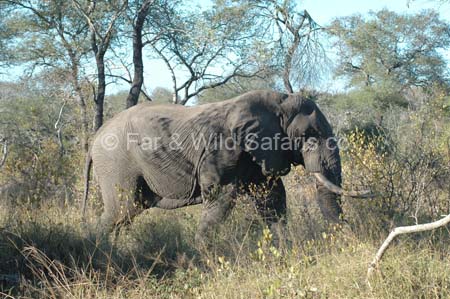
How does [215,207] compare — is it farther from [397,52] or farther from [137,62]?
[397,52]

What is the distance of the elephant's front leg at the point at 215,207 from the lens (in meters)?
6.25

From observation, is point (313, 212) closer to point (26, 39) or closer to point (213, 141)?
point (213, 141)

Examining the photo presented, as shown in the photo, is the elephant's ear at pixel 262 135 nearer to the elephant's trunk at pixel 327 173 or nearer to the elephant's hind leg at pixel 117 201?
the elephant's trunk at pixel 327 173

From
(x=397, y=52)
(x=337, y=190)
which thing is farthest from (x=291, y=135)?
(x=397, y=52)

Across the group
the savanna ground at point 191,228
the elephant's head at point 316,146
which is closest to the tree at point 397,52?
the savanna ground at point 191,228

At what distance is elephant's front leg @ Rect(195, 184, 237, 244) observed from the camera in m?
6.25

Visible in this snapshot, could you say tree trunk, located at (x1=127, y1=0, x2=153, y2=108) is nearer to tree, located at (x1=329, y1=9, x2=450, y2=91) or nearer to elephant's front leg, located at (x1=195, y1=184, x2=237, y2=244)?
elephant's front leg, located at (x1=195, y1=184, x2=237, y2=244)

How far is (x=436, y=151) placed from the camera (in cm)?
680

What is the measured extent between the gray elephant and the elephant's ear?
1 cm

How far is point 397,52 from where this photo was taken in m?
26.8

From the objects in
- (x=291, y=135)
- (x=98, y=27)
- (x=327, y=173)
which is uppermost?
(x=98, y=27)

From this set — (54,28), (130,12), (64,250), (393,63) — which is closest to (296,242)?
(64,250)

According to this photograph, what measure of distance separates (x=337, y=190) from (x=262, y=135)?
1.00 metres

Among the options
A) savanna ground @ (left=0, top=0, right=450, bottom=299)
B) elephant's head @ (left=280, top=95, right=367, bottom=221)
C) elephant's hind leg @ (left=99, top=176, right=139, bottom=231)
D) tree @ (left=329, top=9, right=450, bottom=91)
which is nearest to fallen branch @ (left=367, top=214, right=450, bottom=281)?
savanna ground @ (left=0, top=0, right=450, bottom=299)
